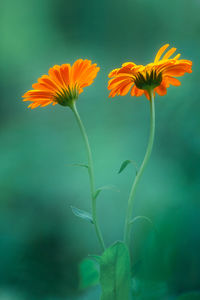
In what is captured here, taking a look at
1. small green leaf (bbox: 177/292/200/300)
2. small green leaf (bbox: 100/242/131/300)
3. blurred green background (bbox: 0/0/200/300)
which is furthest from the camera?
blurred green background (bbox: 0/0/200/300)

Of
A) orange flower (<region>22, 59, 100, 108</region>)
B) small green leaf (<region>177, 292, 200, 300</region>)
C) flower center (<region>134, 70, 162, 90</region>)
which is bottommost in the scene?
small green leaf (<region>177, 292, 200, 300</region>)

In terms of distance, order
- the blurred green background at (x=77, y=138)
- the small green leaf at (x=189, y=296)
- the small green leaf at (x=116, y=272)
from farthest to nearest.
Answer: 1. the blurred green background at (x=77, y=138)
2. the small green leaf at (x=189, y=296)
3. the small green leaf at (x=116, y=272)

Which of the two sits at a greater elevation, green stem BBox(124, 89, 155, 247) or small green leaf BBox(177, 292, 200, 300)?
green stem BBox(124, 89, 155, 247)

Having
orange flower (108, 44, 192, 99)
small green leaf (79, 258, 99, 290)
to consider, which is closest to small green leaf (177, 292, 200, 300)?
small green leaf (79, 258, 99, 290)

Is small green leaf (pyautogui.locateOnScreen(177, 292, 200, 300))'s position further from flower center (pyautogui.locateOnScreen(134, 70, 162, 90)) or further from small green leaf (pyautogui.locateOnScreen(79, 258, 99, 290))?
flower center (pyautogui.locateOnScreen(134, 70, 162, 90))

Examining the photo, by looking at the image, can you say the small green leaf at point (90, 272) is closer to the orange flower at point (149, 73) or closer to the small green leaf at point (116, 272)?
the small green leaf at point (116, 272)

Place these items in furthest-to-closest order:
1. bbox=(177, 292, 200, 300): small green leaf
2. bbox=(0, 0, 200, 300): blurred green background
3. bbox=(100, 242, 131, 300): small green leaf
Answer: bbox=(0, 0, 200, 300): blurred green background, bbox=(177, 292, 200, 300): small green leaf, bbox=(100, 242, 131, 300): small green leaf

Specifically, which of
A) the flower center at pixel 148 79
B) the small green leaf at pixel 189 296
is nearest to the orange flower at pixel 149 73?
the flower center at pixel 148 79

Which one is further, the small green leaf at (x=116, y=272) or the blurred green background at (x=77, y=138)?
the blurred green background at (x=77, y=138)
